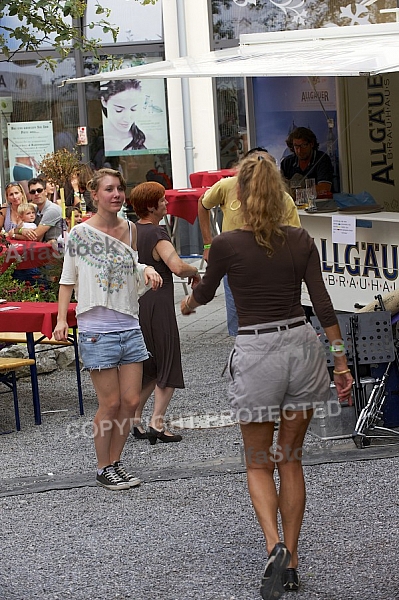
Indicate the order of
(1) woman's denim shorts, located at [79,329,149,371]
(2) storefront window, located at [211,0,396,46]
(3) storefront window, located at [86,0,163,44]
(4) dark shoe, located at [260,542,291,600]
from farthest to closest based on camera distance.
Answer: (3) storefront window, located at [86,0,163,44] → (2) storefront window, located at [211,0,396,46] → (1) woman's denim shorts, located at [79,329,149,371] → (4) dark shoe, located at [260,542,291,600]

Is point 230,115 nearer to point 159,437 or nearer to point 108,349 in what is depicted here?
point 159,437

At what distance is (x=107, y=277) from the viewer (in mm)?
5992

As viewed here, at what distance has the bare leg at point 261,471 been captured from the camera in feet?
14.4

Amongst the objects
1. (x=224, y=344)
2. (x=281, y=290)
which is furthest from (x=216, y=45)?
(x=281, y=290)

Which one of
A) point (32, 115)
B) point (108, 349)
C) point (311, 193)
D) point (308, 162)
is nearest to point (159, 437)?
point (108, 349)

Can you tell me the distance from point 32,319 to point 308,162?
406 centimetres

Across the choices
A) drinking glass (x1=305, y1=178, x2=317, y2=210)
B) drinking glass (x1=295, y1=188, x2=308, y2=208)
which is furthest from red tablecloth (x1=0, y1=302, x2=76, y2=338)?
drinking glass (x1=295, y1=188, x2=308, y2=208)

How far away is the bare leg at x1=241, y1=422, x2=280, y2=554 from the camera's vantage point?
4.38 metres

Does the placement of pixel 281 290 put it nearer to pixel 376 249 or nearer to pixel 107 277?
pixel 107 277

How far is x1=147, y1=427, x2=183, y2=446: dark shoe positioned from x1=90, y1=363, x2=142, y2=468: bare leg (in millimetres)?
878

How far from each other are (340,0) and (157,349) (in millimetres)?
9856

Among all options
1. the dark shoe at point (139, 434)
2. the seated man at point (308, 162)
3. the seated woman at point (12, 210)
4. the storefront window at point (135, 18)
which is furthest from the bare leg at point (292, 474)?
the storefront window at point (135, 18)

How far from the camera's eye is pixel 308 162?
1070 centimetres

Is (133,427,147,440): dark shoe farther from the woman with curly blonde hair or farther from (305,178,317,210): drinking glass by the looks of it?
(305,178,317,210): drinking glass
